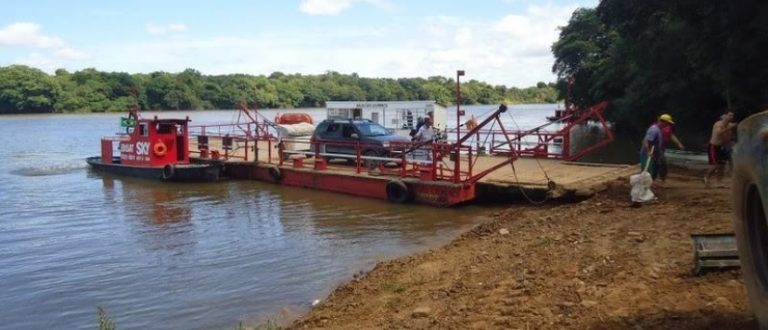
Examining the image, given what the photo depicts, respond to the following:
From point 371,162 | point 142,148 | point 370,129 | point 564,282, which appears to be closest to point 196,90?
point 142,148

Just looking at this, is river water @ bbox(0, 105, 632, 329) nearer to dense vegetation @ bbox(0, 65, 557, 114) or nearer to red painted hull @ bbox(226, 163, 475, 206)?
red painted hull @ bbox(226, 163, 475, 206)

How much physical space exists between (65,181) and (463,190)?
650 inches

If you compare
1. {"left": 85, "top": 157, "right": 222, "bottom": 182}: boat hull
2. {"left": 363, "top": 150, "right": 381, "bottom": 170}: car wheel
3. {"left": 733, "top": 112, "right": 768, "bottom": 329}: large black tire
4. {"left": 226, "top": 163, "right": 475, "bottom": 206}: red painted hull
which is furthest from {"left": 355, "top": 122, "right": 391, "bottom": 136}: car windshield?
{"left": 733, "top": 112, "right": 768, "bottom": 329}: large black tire

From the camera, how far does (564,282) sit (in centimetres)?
688

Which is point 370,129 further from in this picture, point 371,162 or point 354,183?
point 354,183

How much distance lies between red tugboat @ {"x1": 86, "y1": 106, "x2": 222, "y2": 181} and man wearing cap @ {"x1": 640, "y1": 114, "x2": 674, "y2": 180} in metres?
15.1

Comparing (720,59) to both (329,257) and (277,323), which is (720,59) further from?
(277,323)

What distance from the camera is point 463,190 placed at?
16391 millimetres

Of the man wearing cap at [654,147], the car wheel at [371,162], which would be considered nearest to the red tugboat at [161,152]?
the car wheel at [371,162]

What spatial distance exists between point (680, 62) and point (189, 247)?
23.8 meters

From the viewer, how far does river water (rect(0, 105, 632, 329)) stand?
9641 millimetres

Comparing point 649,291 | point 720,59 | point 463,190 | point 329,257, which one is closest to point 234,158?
point 463,190

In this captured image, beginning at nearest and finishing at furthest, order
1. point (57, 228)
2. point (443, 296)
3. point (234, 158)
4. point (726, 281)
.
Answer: point (726, 281)
point (443, 296)
point (57, 228)
point (234, 158)

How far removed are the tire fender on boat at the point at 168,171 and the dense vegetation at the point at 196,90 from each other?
247ft
